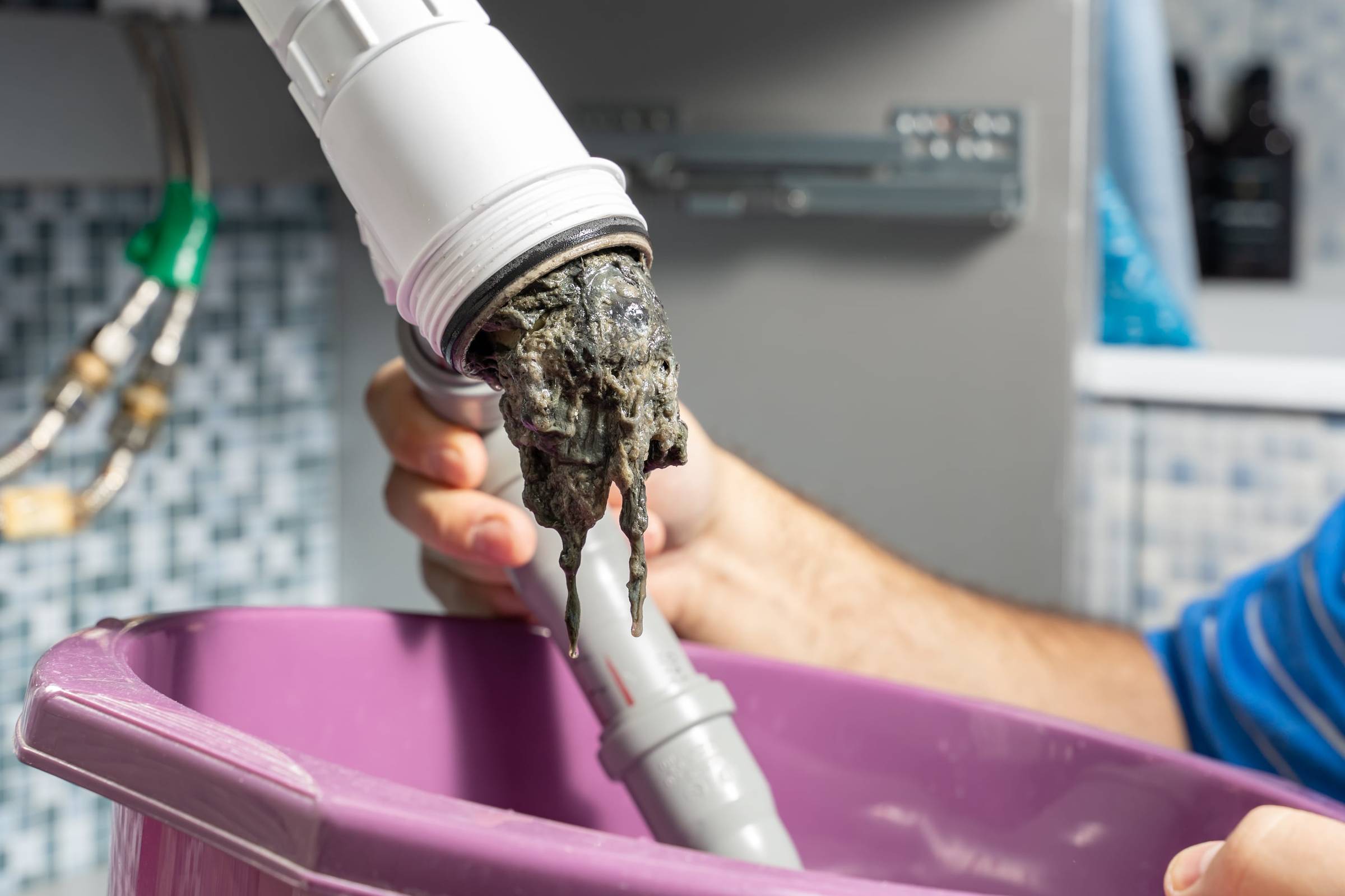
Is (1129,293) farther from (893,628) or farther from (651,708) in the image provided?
(651,708)

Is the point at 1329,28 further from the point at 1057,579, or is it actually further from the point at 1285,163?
the point at 1057,579

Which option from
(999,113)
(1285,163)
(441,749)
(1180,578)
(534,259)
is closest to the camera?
(534,259)

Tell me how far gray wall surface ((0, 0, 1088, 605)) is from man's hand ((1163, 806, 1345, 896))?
359 millimetres

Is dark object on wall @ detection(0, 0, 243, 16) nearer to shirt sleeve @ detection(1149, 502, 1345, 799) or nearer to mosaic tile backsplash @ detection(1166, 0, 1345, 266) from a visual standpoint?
shirt sleeve @ detection(1149, 502, 1345, 799)

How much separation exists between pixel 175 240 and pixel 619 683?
33cm

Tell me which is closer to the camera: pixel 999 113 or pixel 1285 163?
pixel 999 113

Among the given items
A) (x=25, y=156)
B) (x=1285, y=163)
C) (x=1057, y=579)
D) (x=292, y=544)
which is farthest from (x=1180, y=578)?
(x=1285, y=163)

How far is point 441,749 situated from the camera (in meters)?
0.33

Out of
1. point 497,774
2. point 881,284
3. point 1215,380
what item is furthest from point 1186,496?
point 497,774

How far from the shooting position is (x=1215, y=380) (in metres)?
0.69

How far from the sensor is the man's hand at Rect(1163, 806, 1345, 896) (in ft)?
0.59

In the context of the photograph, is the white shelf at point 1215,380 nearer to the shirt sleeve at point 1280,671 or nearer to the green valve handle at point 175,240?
the shirt sleeve at point 1280,671

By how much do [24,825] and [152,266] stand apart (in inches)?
11.7

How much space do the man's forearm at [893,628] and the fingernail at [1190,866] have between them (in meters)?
0.23
